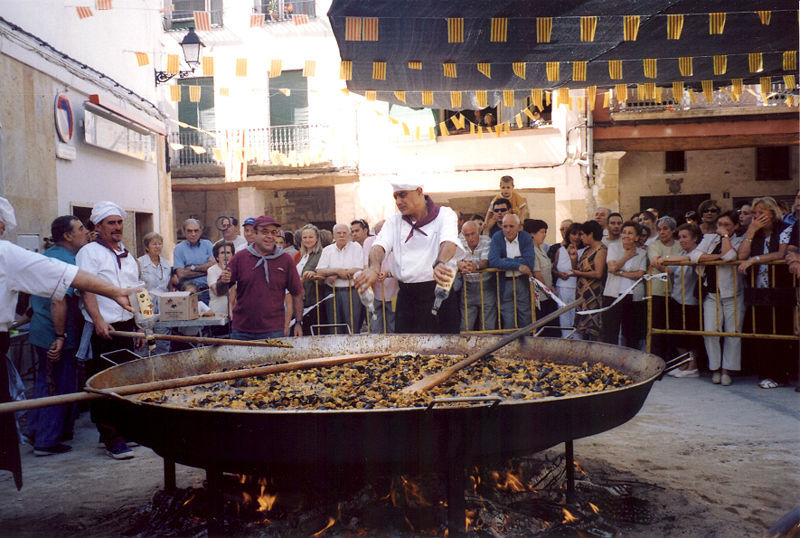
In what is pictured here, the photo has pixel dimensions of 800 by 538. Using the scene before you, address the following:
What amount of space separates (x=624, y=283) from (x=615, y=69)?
244cm

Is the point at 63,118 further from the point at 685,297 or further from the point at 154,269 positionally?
the point at 685,297

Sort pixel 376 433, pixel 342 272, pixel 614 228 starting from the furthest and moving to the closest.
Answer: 1. pixel 614 228
2. pixel 342 272
3. pixel 376 433

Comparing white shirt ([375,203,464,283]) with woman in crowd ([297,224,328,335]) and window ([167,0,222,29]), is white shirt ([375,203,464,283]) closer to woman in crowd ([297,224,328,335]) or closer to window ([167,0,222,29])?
woman in crowd ([297,224,328,335])

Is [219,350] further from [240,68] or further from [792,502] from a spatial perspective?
[240,68]

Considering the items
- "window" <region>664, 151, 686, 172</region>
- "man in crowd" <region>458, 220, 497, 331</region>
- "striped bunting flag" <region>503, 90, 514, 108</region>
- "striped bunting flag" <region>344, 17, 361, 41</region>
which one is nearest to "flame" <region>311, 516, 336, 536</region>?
"man in crowd" <region>458, 220, 497, 331</region>

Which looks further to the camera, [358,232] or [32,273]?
[358,232]

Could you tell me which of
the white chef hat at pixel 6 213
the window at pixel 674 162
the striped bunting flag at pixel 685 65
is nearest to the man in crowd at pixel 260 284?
the white chef hat at pixel 6 213

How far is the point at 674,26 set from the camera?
6.14 m

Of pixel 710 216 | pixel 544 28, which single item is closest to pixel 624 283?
pixel 710 216

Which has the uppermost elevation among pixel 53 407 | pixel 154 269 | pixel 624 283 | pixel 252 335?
pixel 154 269

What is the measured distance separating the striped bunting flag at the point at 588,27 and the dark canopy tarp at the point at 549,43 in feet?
0.20

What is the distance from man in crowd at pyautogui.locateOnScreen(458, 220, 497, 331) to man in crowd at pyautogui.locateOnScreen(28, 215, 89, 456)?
12.4 ft

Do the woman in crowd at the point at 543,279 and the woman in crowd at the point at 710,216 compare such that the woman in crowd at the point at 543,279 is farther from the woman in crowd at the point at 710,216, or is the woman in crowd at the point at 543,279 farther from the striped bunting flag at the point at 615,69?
the striped bunting flag at the point at 615,69

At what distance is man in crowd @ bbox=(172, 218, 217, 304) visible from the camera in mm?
7802
